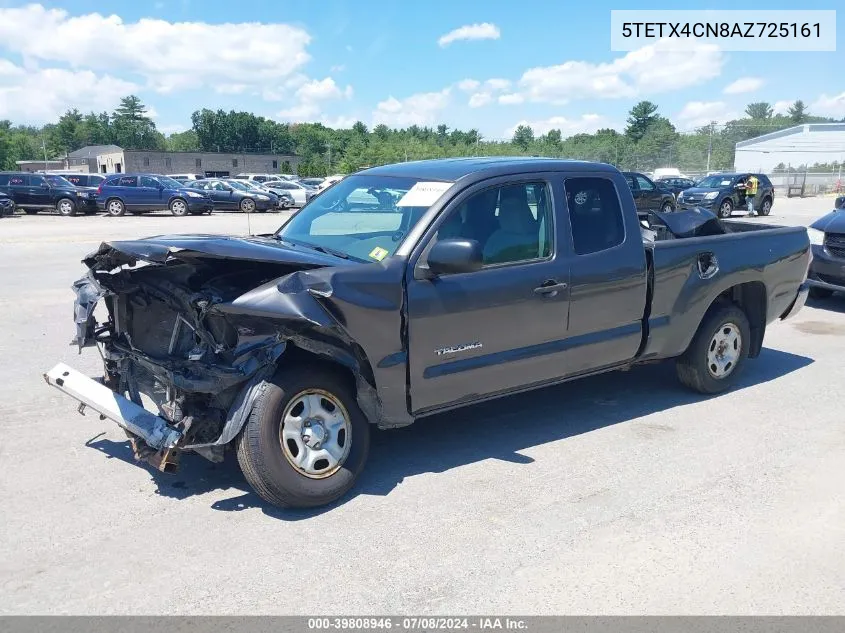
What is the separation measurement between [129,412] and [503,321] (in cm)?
229

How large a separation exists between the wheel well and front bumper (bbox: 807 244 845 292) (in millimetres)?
3832

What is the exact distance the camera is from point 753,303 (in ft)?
20.9

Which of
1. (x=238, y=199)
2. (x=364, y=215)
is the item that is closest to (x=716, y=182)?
(x=238, y=199)

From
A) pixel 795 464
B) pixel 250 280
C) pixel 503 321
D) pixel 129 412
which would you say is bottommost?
pixel 795 464

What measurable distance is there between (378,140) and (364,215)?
92.9 meters

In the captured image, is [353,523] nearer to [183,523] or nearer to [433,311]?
[183,523]

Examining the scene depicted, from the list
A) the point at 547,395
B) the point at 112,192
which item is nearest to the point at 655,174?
the point at 112,192

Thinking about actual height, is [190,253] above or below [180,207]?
below

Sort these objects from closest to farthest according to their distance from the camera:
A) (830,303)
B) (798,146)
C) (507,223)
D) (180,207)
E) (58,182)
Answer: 1. (507,223)
2. (830,303)
3. (180,207)
4. (58,182)
5. (798,146)

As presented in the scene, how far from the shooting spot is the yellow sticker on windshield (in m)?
4.33

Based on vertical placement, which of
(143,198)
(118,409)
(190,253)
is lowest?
(118,409)

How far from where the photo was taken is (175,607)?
3133 millimetres

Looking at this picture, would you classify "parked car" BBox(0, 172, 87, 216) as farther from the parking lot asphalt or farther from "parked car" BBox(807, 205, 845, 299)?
"parked car" BBox(807, 205, 845, 299)

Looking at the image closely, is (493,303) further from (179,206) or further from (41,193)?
(41,193)
